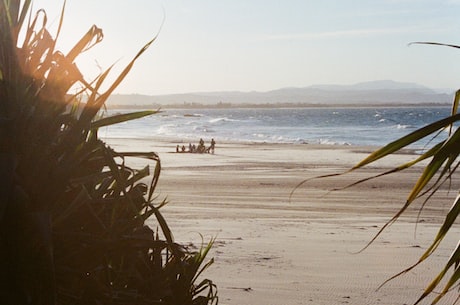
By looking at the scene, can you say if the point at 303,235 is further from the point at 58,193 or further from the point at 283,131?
the point at 283,131

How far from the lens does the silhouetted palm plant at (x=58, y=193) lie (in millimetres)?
2217

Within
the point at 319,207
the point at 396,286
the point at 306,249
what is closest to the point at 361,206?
the point at 319,207

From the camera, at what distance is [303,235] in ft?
37.7

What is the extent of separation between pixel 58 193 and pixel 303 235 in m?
9.24

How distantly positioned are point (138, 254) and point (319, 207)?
13.9 m

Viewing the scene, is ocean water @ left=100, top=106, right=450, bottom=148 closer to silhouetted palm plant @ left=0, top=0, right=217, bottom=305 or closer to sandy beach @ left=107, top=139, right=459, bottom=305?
sandy beach @ left=107, top=139, right=459, bottom=305

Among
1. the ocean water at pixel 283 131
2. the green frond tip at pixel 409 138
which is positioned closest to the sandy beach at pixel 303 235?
the green frond tip at pixel 409 138

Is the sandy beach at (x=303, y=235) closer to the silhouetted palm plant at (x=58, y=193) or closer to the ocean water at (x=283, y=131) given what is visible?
the silhouetted palm plant at (x=58, y=193)

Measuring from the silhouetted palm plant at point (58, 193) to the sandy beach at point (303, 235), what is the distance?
2.54 ft

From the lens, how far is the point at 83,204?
2559 millimetres

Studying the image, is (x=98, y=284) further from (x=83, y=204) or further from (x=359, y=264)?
(x=359, y=264)

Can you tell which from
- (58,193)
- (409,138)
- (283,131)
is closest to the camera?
(409,138)

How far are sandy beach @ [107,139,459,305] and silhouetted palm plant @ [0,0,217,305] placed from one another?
0.77 m

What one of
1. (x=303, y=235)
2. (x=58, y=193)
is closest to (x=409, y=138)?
(x=58, y=193)
